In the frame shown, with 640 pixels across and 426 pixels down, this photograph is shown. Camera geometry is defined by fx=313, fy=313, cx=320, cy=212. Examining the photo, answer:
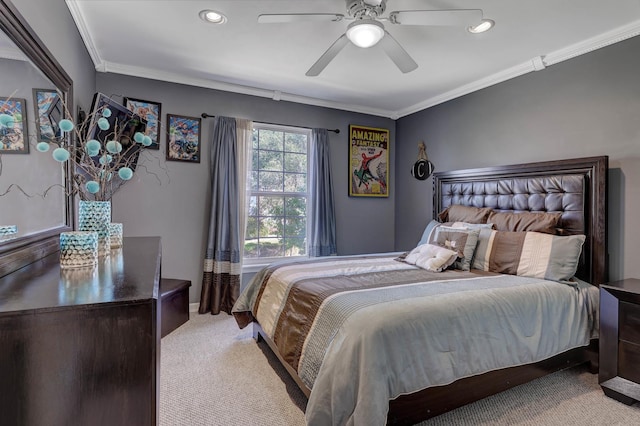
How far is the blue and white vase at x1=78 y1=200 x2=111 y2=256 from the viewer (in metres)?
1.48

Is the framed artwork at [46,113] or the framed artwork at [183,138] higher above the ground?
the framed artwork at [183,138]

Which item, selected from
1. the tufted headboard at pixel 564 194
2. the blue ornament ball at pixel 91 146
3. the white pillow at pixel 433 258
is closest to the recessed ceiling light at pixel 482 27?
the tufted headboard at pixel 564 194

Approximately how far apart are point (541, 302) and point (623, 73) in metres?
1.95

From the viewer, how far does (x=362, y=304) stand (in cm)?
163

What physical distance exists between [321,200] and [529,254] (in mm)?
2347

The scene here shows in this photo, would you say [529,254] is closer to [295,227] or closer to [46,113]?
[295,227]

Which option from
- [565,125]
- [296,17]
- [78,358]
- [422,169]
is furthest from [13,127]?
[422,169]

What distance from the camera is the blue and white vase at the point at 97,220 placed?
148cm

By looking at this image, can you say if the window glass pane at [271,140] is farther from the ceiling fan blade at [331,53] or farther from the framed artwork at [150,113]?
the ceiling fan blade at [331,53]

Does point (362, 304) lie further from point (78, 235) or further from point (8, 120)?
point (8, 120)

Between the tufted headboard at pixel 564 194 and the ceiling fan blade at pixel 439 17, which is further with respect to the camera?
the tufted headboard at pixel 564 194

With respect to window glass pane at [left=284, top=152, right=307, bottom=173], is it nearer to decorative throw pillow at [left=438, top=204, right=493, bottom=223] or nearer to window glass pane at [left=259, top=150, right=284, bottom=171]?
window glass pane at [left=259, top=150, right=284, bottom=171]

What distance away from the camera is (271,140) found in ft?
13.1

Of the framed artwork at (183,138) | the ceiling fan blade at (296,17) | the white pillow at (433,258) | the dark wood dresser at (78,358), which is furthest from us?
the framed artwork at (183,138)
